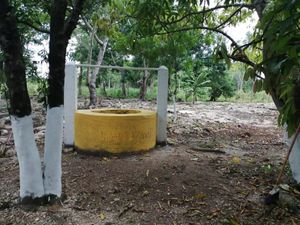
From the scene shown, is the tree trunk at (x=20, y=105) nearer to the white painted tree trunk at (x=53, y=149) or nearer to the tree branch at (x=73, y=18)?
the white painted tree trunk at (x=53, y=149)

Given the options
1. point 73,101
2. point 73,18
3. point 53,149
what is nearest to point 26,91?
point 53,149

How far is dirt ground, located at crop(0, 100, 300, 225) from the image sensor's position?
3314 millimetres

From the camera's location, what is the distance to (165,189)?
12.7 ft

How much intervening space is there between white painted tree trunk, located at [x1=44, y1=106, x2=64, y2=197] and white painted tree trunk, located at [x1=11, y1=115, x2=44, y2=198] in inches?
3.2

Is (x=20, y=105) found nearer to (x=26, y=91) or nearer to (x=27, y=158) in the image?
(x=26, y=91)

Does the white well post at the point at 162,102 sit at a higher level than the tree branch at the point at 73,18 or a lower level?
lower

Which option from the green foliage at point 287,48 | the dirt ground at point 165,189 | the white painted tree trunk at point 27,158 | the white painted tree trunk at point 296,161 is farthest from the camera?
the white painted tree trunk at point 296,161

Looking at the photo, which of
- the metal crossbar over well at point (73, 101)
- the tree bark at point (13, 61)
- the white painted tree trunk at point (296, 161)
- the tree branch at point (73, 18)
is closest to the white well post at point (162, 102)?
the metal crossbar over well at point (73, 101)

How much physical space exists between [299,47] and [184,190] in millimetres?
2728

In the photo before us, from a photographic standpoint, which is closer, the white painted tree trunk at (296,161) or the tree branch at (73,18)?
the tree branch at (73,18)

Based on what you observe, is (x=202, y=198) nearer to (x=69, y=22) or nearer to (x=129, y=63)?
(x=69, y=22)

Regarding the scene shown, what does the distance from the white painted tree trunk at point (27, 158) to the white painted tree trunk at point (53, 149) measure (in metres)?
0.08

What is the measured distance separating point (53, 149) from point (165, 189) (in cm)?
138

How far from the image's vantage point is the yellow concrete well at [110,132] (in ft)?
16.2
